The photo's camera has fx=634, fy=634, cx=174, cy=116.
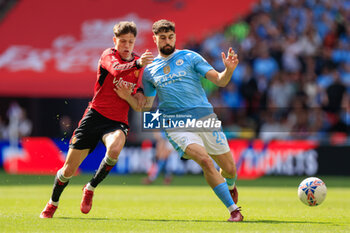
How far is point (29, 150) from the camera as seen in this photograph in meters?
20.2

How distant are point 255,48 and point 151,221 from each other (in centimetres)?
1286

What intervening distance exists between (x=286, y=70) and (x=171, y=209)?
10669 millimetres

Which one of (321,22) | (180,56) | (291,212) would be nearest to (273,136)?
(321,22)

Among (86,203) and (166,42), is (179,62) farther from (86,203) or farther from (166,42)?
(86,203)

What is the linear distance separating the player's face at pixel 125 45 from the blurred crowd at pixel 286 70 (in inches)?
417

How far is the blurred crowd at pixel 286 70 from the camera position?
18969 mm

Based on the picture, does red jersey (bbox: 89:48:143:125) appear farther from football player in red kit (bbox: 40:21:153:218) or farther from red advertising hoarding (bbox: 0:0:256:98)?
red advertising hoarding (bbox: 0:0:256:98)

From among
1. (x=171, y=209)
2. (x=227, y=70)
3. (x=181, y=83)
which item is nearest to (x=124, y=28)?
(x=181, y=83)

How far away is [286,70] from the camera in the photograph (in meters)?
19.9

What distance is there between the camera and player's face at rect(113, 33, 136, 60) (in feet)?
28.4

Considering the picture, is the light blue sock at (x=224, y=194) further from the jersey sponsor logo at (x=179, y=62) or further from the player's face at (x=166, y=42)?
the player's face at (x=166, y=42)

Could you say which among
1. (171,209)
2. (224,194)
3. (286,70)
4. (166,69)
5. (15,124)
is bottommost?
(15,124)

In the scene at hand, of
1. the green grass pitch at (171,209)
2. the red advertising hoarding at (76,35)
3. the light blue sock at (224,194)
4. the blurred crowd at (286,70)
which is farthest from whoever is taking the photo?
the red advertising hoarding at (76,35)

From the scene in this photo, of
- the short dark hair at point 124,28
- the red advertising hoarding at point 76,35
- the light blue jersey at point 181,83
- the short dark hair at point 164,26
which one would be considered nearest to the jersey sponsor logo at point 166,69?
the light blue jersey at point 181,83
